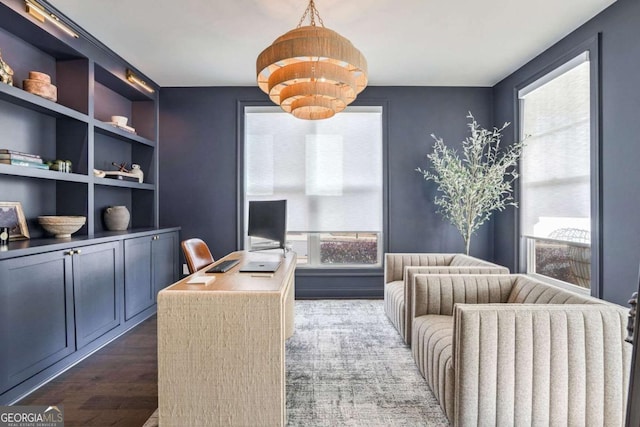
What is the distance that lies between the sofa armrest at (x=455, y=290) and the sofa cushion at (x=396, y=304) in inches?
15.4

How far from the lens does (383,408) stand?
1.95 m

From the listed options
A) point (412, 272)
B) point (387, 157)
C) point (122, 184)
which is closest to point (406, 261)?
point (412, 272)

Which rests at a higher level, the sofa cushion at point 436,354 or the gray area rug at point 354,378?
the sofa cushion at point 436,354

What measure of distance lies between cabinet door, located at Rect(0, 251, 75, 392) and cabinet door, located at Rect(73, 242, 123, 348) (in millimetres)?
90

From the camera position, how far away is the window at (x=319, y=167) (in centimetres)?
425

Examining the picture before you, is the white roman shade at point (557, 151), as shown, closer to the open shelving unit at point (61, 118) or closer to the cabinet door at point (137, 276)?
the cabinet door at point (137, 276)

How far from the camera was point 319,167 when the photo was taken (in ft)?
14.0

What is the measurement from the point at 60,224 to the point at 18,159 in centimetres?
57

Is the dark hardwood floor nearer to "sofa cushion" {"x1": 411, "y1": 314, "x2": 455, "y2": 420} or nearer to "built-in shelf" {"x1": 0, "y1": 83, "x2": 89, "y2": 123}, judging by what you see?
"sofa cushion" {"x1": 411, "y1": 314, "x2": 455, "y2": 420}

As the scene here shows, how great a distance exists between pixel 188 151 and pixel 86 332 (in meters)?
2.41

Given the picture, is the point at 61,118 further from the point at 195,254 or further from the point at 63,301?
the point at 195,254

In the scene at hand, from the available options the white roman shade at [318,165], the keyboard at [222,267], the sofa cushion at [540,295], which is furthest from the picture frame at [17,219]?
the sofa cushion at [540,295]

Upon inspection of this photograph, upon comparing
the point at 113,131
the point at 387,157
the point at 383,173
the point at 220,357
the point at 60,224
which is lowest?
the point at 220,357

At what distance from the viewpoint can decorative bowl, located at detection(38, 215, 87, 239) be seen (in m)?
2.64
